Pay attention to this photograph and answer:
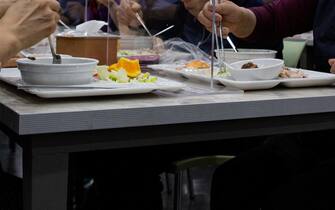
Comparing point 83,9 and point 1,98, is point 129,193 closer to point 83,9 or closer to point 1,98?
point 1,98

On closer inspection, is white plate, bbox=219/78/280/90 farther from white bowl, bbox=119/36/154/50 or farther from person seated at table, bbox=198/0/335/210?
white bowl, bbox=119/36/154/50

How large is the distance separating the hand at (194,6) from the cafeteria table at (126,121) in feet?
2.24

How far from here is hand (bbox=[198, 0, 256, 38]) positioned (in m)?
1.56

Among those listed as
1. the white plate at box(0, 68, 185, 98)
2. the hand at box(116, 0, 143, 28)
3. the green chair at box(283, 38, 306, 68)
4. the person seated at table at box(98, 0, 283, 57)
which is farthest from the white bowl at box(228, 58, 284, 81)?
the green chair at box(283, 38, 306, 68)

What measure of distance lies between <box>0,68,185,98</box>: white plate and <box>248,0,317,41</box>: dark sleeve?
781mm

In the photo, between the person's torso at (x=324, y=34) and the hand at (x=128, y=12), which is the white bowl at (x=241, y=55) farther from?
the hand at (x=128, y=12)

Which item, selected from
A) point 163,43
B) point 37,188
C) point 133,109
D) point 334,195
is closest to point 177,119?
point 133,109

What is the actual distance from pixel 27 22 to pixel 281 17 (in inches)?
40.8

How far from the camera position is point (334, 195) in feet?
4.46

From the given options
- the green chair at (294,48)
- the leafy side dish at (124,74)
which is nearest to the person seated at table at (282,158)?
the leafy side dish at (124,74)

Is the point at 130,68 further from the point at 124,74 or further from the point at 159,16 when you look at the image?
the point at 159,16

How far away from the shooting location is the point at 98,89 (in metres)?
1.06

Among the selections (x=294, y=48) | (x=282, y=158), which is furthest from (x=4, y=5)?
(x=294, y=48)

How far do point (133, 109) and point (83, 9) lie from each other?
5.39 ft
